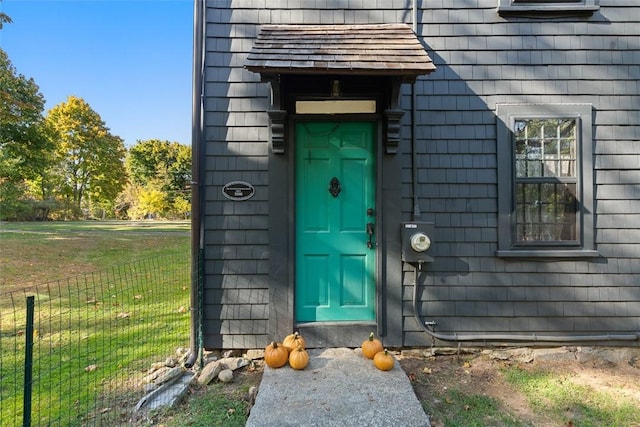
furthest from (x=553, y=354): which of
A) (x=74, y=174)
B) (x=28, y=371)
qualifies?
(x=74, y=174)

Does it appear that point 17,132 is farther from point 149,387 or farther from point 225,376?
point 225,376

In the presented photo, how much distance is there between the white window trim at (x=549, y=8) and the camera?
3051 mm

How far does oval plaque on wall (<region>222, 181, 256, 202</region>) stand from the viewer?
3008 millimetres

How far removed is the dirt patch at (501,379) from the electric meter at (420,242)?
100 cm

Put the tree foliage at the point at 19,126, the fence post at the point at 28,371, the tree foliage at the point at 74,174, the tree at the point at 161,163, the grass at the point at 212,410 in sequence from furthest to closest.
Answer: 1. the tree at the point at 161,163
2. the tree foliage at the point at 74,174
3. the tree foliage at the point at 19,126
4. the grass at the point at 212,410
5. the fence post at the point at 28,371

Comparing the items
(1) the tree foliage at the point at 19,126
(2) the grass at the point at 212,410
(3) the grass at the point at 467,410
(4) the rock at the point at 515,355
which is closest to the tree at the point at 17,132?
(1) the tree foliage at the point at 19,126

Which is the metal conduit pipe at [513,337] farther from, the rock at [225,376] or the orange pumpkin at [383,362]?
the rock at [225,376]

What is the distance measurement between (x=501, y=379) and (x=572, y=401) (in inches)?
→ 18.4

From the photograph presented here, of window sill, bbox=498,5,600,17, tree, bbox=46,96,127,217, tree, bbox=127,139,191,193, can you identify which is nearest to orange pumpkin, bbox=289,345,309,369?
window sill, bbox=498,5,600,17

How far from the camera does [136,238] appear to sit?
41.5 feet

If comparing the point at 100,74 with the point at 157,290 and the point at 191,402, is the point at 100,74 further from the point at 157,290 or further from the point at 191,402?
the point at 191,402

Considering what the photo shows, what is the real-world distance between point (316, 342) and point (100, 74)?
28845 millimetres

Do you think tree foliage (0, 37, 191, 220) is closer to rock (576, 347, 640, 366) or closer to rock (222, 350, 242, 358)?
rock (222, 350, 242, 358)

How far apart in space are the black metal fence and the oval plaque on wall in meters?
1.43
